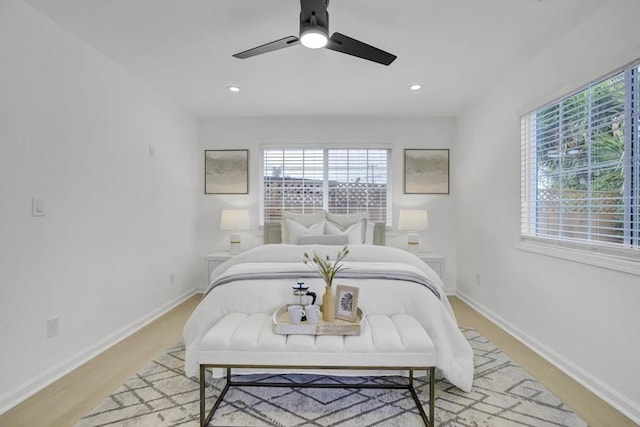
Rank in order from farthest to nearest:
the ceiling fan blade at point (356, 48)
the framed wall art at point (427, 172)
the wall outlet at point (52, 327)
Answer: the framed wall art at point (427, 172) < the wall outlet at point (52, 327) < the ceiling fan blade at point (356, 48)

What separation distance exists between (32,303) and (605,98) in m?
3.92

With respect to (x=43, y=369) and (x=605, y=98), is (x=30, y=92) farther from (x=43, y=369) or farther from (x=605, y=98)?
(x=605, y=98)

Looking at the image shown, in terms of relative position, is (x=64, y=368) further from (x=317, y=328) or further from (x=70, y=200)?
(x=317, y=328)

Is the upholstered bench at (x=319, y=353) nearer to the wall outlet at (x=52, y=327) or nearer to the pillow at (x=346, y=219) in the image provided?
the wall outlet at (x=52, y=327)

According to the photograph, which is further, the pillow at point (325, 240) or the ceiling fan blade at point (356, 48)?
the pillow at point (325, 240)

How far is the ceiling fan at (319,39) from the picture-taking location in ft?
5.86

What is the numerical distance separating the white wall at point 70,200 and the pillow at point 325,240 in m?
1.65

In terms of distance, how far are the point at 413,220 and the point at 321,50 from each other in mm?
2392

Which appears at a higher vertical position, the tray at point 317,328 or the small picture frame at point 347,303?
the small picture frame at point 347,303

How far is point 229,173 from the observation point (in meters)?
4.57

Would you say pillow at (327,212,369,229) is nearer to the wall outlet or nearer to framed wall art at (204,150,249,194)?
framed wall art at (204,150,249,194)

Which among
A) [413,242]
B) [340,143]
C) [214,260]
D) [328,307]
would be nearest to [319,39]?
[328,307]

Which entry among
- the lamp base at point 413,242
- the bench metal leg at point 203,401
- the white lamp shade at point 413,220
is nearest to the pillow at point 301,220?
the white lamp shade at point 413,220

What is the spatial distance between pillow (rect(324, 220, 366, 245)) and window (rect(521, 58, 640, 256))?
5.27 ft
